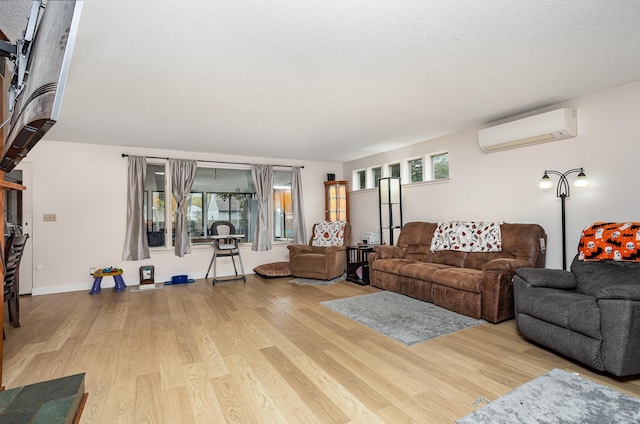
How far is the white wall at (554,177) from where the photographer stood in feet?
9.77

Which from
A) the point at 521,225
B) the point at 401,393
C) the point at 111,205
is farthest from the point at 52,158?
the point at 521,225

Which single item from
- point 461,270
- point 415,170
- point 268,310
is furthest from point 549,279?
point 415,170

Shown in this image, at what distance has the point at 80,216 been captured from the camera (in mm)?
4902

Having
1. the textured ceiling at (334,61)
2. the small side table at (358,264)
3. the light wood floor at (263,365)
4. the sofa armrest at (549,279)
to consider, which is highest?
the textured ceiling at (334,61)

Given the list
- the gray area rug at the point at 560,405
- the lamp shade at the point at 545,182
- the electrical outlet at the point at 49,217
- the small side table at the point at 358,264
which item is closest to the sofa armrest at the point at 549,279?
the gray area rug at the point at 560,405

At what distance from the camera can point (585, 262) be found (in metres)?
2.87

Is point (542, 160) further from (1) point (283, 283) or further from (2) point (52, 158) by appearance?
(2) point (52, 158)

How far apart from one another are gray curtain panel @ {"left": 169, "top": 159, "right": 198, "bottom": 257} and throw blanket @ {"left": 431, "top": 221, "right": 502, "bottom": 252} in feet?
14.0

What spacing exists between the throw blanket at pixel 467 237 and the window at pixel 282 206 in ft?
10.5

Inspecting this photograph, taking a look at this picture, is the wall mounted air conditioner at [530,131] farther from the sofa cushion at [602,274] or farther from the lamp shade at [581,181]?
the sofa cushion at [602,274]

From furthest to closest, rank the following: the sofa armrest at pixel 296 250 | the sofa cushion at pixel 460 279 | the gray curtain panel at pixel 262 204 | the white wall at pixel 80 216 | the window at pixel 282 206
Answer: the window at pixel 282 206 < the gray curtain panel at pixel 262 204 < the sofa armrest at pixel 296 250 < the white wall at pixel 80 216 < the sofa cushion at pixel 460 279

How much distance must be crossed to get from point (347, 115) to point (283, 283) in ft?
9.91

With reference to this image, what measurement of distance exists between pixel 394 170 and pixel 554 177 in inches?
108

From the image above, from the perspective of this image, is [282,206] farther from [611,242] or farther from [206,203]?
[611,242]
